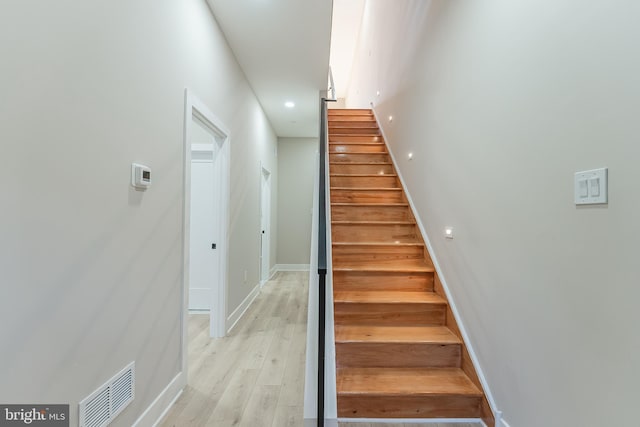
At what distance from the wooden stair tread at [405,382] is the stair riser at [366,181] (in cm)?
220

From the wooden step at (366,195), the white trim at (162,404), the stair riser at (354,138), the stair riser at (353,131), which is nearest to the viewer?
the white trim at (162,404)

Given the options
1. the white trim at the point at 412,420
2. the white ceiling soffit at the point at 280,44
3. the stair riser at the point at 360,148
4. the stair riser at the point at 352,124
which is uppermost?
the white ceiling soffit at the point at 280,44

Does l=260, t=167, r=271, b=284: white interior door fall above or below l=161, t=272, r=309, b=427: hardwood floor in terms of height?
above

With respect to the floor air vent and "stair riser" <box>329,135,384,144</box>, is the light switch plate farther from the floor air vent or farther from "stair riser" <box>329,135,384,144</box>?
"stair riser" <box>329,135,384,144</box>

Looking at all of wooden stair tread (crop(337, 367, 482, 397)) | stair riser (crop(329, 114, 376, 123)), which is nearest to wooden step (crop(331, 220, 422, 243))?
wooden stair tread (crop(337, 367, 482, 397))

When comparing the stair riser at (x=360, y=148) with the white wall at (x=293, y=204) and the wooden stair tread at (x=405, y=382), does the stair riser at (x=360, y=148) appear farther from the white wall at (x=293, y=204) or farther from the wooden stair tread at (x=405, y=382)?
the wooden stair tread at (x=405, y=382)

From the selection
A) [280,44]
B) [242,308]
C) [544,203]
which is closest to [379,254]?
[544,203]

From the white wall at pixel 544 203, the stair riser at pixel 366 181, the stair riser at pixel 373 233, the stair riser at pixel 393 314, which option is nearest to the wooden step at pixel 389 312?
the stair riser at pixel 393 314

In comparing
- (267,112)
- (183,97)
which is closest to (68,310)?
(183,97)

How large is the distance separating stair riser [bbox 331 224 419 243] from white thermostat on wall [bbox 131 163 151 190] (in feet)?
5.88

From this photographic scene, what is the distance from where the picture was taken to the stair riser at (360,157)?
13.6ft

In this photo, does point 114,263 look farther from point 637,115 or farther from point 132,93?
point 637,115

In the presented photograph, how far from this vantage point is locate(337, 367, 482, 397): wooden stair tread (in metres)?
1.84

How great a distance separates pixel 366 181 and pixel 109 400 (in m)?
3.09
